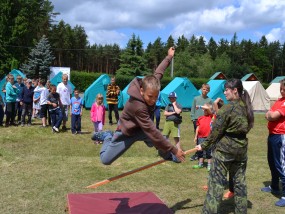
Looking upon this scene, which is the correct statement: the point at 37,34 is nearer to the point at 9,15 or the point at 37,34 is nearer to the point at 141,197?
the point at 9,15

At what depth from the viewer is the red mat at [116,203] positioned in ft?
16.6

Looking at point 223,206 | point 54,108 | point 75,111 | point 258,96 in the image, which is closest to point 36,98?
point 54,108

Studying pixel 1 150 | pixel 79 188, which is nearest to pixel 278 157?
pixel 79 188

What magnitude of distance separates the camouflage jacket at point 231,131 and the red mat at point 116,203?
1.30 m

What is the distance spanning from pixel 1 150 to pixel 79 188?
4031 millimetres

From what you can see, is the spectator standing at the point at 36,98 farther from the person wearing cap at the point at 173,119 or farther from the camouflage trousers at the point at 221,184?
the camouflage trousers at the point at 221,184

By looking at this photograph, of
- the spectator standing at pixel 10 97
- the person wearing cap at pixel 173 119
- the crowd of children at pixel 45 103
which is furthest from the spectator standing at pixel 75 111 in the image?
the person wearing cap at pixel 173 119

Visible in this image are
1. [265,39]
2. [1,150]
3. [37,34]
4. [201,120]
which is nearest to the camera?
[201,120]

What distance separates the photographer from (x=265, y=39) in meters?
101

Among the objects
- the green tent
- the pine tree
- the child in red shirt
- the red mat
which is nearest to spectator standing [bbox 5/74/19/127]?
the child in red shirt

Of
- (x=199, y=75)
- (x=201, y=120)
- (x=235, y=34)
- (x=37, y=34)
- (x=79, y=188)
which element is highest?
(x=235, y=34)

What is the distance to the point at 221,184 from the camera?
15.6ft

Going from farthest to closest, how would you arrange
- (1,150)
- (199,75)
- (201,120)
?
1. (199,75)
2. (1,150)
3. (201,120)

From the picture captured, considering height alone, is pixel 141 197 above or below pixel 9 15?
below
